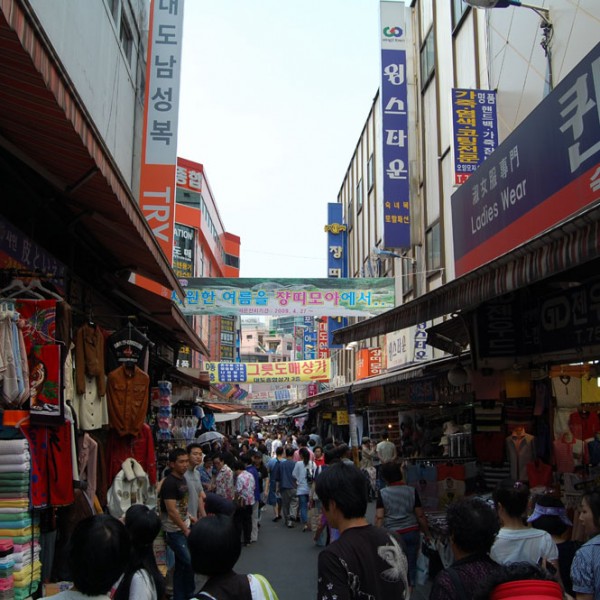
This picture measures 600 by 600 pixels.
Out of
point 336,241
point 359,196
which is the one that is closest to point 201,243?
point 336,241

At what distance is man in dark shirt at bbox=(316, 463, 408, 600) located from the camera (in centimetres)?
290

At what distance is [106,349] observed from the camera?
20.8 ft

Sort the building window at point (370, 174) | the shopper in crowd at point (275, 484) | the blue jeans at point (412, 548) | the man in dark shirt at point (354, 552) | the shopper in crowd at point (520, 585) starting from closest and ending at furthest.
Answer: the shopper in crowd at point (520, 585)
the man in dark shirt at point (354, 552)
the blue jeans at point (412, 548)
the shopper in crowd at point (275, 484)
the building window at point (370, 174)

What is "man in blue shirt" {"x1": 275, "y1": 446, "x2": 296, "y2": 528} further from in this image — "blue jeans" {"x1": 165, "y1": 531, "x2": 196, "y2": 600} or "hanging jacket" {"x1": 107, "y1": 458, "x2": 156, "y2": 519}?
"hanging jacket" {"x1": 107, "y1": 458, "x2": 156, "y2": 519}

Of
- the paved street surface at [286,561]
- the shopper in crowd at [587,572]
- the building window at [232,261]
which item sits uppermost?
the building window at [232,261]

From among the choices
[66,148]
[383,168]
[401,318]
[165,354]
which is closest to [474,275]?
[401,318]

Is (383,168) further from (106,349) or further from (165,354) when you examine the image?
(106,349)

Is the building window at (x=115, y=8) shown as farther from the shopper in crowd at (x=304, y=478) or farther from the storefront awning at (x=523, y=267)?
the shopper in crowd at (x=304, y=478)

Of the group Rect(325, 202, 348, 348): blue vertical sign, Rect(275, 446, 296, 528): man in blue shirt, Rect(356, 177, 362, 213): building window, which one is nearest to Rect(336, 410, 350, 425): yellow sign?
Rect(275, 446, 296, 528): man in blue shirt

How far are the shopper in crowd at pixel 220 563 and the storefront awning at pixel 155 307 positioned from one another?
5636mm

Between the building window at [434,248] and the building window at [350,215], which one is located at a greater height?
the building window at [350,215]

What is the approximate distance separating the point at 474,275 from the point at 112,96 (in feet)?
25.1

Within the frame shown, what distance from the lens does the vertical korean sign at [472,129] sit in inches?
481

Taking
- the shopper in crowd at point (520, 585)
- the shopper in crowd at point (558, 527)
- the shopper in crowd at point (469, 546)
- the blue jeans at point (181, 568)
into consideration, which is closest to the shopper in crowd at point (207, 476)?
the blue jeans at point (181, 568)
